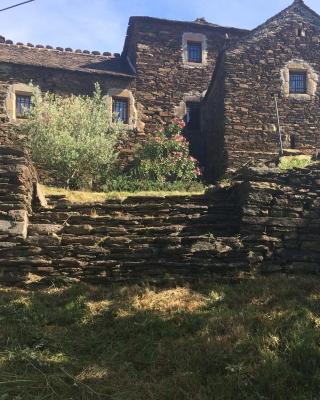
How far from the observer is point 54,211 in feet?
31.9

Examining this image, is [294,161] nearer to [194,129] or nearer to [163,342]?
[194,129]

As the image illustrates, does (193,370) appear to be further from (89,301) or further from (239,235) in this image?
(239,235)

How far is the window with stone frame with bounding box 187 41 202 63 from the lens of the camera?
67.6 feet

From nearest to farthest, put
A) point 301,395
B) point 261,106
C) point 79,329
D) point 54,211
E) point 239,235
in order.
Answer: point 301,395
point 79,329
point 239,235
point 54,211
point 261,106

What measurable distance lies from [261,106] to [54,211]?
32.6 feet

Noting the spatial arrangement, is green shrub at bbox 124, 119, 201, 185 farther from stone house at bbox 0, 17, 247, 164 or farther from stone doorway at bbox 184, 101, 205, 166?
stone doorway at bbox 184, 101, 205, 166

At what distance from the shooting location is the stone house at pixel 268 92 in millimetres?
16891

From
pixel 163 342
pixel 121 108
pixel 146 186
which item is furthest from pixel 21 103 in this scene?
pixel 163 342

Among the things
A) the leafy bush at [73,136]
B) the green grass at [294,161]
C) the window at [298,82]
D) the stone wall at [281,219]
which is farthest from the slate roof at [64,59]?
the stone wall at [281,219]

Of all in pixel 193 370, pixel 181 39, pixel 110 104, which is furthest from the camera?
pixel 181 39

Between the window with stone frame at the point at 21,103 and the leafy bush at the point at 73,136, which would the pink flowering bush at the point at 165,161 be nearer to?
the leafy bush at the point at 73,136

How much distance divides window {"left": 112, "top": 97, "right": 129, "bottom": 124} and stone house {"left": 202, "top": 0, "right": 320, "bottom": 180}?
3.38m

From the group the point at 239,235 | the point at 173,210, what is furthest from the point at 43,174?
the point at 239,235

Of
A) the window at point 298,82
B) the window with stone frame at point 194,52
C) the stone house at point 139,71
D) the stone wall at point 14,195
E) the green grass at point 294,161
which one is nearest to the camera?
the stone wall at point 14,195
